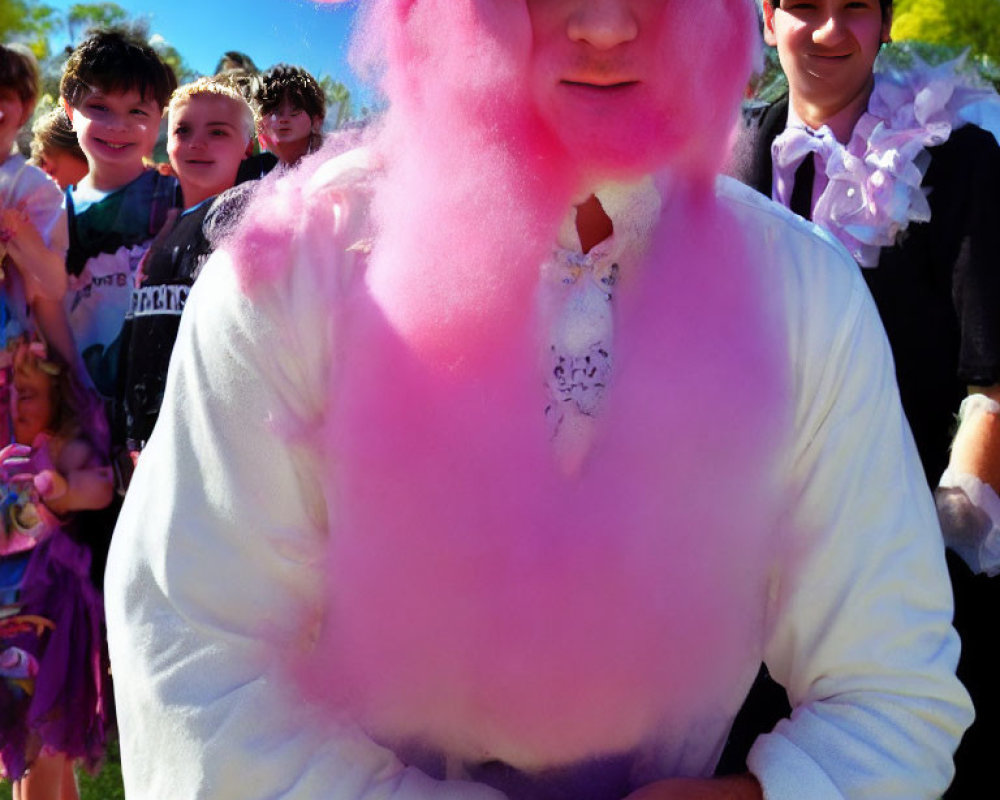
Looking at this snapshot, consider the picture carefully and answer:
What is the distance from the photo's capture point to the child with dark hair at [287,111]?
9.63ft

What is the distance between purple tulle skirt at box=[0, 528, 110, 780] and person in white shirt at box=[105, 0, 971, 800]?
1527 millimetres

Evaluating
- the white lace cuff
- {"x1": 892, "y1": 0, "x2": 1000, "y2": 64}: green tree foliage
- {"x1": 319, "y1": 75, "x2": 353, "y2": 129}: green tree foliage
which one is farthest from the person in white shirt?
{"x1": 892, "y1": 0, "x2": 1000, "y2": 64}: green tree foliage

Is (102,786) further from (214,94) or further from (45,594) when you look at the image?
(214,94)

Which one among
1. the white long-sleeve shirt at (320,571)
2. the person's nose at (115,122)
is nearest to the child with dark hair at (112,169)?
the person's nose at (115,122)

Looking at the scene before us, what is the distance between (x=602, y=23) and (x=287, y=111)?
87.3 inches

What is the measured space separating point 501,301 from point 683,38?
0.90ft

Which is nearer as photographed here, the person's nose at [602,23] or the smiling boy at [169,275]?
the person's nose at [602,23]

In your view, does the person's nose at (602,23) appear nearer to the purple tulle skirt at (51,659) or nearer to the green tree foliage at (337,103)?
the green tree foliage at (337,103)

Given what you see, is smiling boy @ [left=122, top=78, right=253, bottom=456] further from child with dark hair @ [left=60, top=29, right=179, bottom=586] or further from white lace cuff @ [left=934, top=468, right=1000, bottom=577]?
white lace cuff @ [left=934, top=468, right=1000, bottom=577]

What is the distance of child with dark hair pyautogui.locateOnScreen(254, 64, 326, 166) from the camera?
116 inches

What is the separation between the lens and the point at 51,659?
2.30 meters

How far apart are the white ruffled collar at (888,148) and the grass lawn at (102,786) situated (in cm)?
233

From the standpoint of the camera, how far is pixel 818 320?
100cm

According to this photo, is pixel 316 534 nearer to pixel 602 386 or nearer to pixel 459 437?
pixel 459 437
